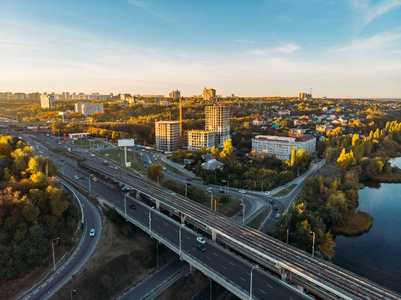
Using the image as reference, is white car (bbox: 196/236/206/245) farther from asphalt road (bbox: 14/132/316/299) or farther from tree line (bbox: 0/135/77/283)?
tree line (bbox: 0/135/77/283)

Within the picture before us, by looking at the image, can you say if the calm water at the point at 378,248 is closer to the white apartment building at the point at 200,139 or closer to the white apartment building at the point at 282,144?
the white apartment building at the point at 282,144

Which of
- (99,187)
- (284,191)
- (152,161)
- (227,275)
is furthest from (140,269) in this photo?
(152,161)

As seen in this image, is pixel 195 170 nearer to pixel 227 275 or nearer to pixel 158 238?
pixel 158 238

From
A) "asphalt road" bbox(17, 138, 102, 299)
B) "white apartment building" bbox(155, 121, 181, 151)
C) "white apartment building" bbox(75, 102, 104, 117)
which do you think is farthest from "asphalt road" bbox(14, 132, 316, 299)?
"white apartment building" bbox(75, 102, 104, 117)

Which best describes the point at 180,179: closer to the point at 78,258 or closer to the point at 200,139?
the point at 78,258

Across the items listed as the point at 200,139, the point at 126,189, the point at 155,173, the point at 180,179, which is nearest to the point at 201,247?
the point at 126,189

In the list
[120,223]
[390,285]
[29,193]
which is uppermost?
[29,193]
